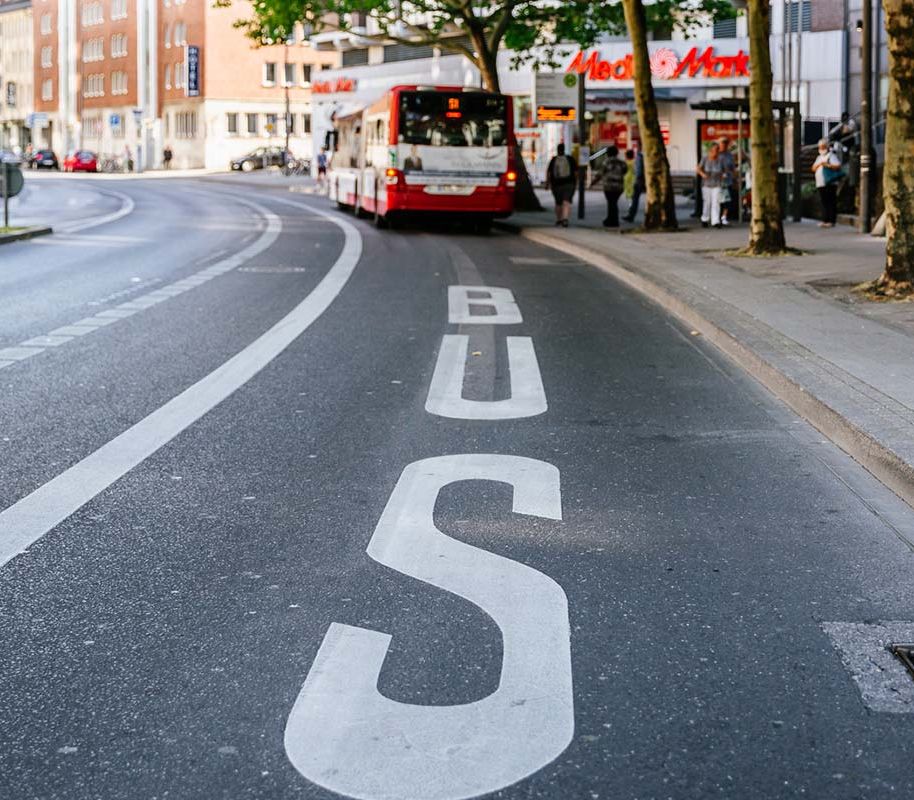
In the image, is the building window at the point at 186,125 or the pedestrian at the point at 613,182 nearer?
the pedestrian at the point at 613,182

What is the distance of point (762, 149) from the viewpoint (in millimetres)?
21484

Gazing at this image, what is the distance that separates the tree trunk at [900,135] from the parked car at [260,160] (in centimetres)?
7890

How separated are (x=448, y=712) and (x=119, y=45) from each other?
11636 centimetres

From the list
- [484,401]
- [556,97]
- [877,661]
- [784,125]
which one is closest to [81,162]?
[556,97]

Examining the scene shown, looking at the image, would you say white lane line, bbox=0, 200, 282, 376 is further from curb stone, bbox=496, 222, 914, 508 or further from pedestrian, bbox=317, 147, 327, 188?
pedestrian, bbox=317, 147, 327, 188

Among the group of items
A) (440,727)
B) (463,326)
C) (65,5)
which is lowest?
(440,727)

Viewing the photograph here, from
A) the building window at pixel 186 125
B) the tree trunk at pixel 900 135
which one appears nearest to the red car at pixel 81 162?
the building window at pixel 186 125

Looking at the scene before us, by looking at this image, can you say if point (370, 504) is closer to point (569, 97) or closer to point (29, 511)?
point (29, 511)

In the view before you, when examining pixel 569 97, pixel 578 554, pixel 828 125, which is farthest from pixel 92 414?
pixel 828 125

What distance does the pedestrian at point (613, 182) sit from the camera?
106ft

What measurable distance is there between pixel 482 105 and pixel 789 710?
97.7 feet

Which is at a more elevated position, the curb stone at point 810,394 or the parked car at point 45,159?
the parked car at point 45,159

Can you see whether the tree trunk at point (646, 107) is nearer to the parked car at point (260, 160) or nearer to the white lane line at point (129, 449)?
the white lane line at point (129, 449)

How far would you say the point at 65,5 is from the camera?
125 metres
